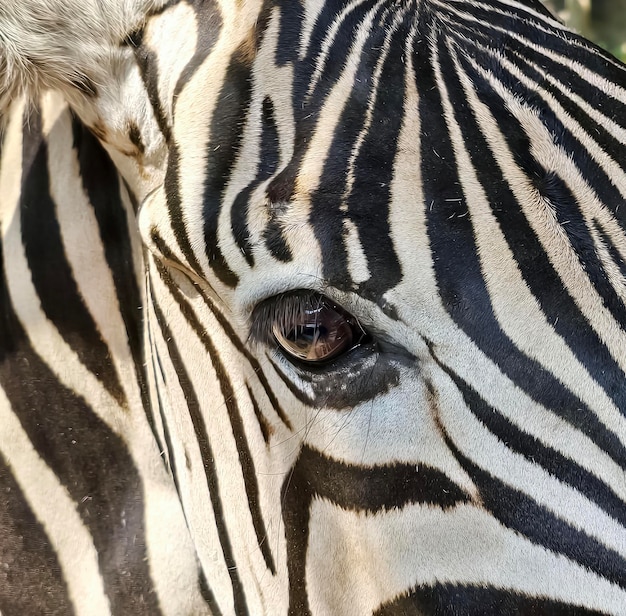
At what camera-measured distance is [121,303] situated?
1822mm

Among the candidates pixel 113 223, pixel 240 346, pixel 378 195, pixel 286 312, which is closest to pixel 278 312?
pixel 286 312

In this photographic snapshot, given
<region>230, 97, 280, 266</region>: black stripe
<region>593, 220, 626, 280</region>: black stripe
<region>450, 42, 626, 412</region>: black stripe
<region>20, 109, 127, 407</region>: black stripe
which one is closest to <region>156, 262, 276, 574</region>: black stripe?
<region>230, 97, 280, 266</region>: black stripe

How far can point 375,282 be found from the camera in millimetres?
1271

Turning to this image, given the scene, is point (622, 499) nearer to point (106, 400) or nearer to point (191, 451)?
point (191, 451)

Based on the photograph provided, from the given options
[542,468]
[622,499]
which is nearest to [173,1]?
[542,468]

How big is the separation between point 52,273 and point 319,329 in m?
0.81

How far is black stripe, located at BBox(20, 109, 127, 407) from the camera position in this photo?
1.80m

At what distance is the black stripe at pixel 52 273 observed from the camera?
1.80 m

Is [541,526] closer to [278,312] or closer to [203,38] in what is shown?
[278,312]

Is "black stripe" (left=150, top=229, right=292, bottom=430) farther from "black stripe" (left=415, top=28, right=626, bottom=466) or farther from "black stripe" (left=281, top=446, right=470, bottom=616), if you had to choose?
"black stripe" (left=415, top=28, right=626, bottom=466)

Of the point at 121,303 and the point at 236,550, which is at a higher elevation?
the point at 121,303

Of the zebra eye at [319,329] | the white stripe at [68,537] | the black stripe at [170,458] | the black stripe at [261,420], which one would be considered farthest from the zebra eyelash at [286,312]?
the white stripe at [68,537]

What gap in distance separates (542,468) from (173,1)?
109 cm

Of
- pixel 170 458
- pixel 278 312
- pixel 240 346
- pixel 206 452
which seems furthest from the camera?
pixel 170 458
